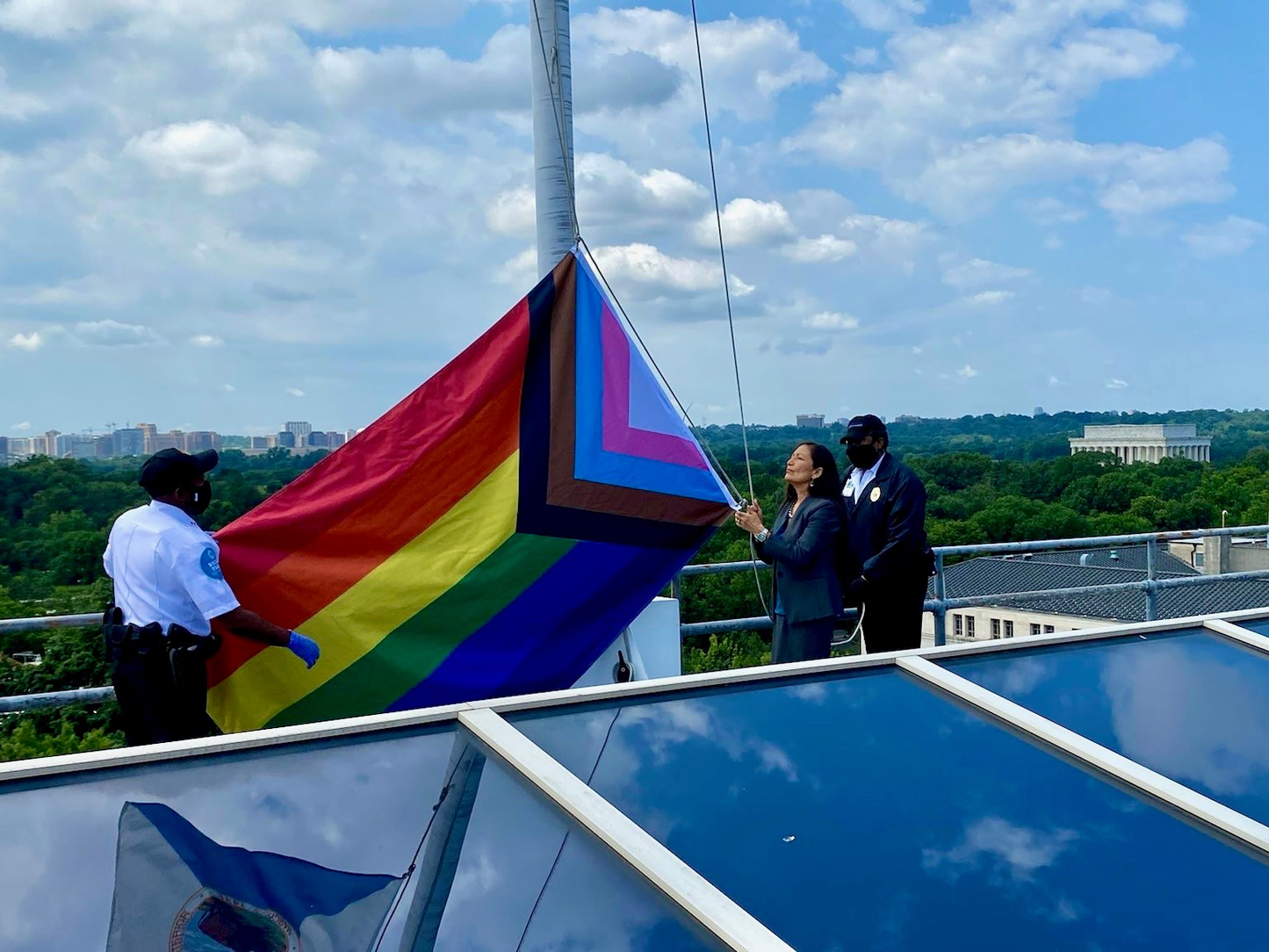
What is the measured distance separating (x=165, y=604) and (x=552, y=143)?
99.8 inches

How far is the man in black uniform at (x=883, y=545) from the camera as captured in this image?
18.4 ft

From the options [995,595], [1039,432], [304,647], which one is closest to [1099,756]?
[304,647]

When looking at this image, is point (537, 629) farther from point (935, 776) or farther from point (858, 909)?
point (858, 909)

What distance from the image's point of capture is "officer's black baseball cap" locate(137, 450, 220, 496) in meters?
4.05

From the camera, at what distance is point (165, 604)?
13.6ft

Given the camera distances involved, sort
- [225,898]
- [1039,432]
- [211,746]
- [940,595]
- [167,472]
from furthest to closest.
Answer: [1039,432], [940,595], [167,472], [211,746], [225,898]

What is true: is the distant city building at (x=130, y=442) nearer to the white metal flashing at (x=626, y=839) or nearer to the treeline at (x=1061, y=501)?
the treeline at (x=1061, y=501)

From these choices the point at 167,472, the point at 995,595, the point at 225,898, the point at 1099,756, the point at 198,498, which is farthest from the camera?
the point at 995,595

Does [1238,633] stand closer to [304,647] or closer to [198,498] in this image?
[304,647]

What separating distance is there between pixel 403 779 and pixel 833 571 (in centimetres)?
359

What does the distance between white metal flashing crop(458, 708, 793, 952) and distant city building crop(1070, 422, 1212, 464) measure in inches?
4666

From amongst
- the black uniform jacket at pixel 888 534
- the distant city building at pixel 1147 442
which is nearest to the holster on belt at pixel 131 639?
the black uniform jacket at pixel 888 534

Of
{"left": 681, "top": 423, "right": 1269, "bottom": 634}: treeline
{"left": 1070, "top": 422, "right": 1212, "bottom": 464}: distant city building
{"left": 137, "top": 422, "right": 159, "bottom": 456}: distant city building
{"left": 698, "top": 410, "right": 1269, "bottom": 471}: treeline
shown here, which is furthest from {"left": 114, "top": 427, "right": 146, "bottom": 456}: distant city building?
{"left": 1070, "top": 422, "right": 1212, "bottom": 464}: distant city building

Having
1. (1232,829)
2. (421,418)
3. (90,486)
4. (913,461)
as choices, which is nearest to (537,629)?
(421,418)
